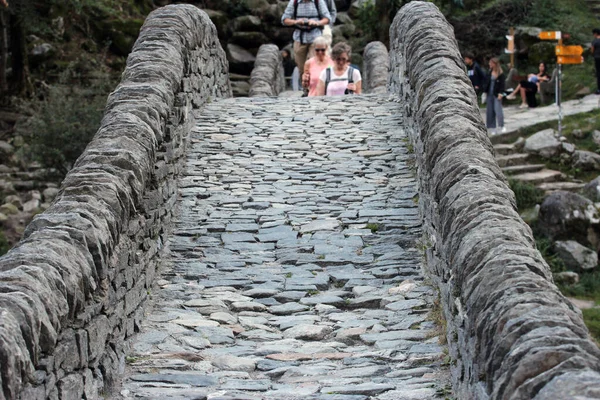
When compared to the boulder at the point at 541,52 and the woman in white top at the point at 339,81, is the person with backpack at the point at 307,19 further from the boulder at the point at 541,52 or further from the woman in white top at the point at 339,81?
the boulder at the point at 541,52

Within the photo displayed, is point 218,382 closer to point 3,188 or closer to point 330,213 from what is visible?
point 330,213

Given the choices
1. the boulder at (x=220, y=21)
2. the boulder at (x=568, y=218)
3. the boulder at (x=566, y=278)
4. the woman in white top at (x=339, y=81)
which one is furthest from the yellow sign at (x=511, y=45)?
the woman in white top at (x=339, y=81)

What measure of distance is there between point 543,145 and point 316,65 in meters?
9.58

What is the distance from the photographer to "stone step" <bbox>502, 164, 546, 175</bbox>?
67.1 feet

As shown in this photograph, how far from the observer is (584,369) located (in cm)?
340

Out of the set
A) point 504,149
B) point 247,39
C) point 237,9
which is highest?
point 237,9

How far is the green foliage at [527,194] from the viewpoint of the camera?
64.2ft

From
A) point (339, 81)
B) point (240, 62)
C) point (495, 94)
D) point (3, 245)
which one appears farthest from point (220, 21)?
point (339, 81)

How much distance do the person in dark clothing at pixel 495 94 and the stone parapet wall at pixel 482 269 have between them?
10.7 meters

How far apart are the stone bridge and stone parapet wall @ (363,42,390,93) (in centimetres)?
403

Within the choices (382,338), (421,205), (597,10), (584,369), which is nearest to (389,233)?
(421,205)

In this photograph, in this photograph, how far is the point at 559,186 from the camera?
2011cm

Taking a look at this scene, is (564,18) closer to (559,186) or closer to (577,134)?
(577,134)

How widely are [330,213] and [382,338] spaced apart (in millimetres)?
2167
